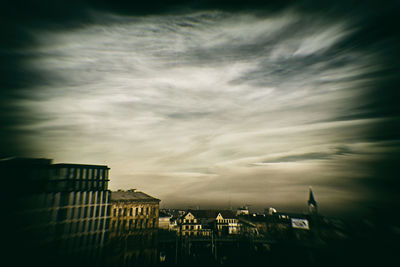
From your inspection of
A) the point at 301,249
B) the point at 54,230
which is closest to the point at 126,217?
the point at 54,230

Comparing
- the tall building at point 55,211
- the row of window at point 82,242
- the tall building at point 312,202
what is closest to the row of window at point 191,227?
the tall building at point 312,202

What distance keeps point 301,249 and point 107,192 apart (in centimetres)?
4849

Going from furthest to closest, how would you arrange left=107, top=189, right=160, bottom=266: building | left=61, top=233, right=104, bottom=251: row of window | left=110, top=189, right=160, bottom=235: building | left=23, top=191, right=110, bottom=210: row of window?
left=110, top=189, right=160, bottom=235: building < left=107, top=189, right=160, bottom=266: building < left=61, top=233, right=104, bottom=251: row of window < left=23, top=191, right=110, bottom=210: row of window

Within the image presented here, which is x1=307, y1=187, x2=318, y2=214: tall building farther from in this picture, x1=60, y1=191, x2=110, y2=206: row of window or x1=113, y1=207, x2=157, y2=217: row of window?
x1=60, y1=191, x2=110, y2=206: row of window

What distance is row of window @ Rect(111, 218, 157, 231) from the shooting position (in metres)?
37.9

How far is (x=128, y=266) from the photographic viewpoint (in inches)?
1428

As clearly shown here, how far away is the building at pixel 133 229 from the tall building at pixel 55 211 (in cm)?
923

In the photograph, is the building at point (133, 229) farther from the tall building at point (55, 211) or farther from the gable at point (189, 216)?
the gable at point (189, 216)

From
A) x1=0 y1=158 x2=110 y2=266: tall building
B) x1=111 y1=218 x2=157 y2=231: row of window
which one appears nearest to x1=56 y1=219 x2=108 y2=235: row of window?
x1=0 y1=158 x2=110 y2=266: tall building

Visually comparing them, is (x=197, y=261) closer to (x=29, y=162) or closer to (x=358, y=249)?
(x=358, y=249)

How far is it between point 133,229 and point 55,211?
19681mm

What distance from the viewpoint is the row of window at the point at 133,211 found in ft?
127

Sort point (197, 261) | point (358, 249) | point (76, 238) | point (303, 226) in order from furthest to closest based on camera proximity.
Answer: point (303, 226) < point (197, 261) < point (358, 249) < point (76, 238)

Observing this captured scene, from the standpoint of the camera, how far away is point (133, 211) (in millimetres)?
41031
